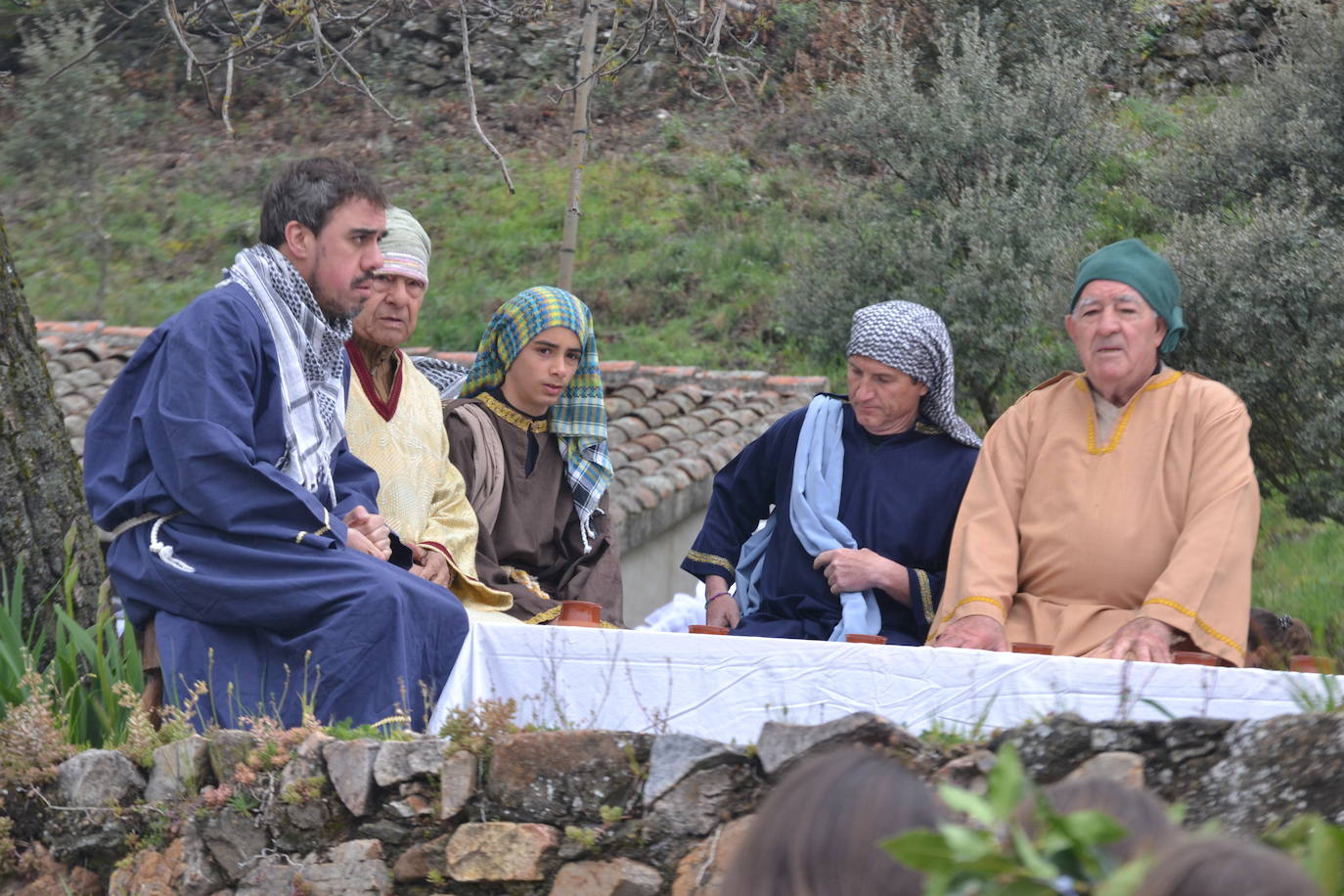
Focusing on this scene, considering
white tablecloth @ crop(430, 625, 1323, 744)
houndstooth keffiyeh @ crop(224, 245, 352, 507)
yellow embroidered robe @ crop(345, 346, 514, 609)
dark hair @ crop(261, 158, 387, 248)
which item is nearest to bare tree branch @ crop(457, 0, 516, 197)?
yellow embroidered robe @ crop(345, 346, 514, 609)

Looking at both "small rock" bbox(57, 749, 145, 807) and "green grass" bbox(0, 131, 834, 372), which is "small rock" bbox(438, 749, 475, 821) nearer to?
"small rock" bbox(57, 749, 145, 807)

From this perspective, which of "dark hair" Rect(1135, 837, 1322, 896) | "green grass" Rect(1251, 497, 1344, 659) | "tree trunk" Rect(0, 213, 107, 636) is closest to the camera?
"dark hair" Rect(1135, 837, 1322, 896)

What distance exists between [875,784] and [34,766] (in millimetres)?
2709

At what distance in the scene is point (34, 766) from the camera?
337 centimetres

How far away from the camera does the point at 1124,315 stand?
387cm

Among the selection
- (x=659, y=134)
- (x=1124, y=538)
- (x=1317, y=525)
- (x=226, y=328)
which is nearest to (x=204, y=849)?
(x=226, y=328)

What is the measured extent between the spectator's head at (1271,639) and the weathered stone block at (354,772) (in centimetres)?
231

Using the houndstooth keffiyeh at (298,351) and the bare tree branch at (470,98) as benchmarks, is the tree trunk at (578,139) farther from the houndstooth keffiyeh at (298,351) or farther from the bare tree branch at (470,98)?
the houndstooth keffiyeh at (298,351)

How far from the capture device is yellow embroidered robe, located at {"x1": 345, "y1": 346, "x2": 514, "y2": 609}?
457 centimetres

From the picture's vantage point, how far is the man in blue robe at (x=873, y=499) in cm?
426

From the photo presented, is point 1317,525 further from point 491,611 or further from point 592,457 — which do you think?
point 491,611

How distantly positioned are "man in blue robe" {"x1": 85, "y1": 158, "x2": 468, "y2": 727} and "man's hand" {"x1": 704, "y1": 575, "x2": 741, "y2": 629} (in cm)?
112

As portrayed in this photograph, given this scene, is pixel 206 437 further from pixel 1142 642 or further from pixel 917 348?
pixel 1142 642

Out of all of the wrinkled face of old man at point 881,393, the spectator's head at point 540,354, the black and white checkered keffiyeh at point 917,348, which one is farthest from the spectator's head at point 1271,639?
the spectator's head at point 540,354
